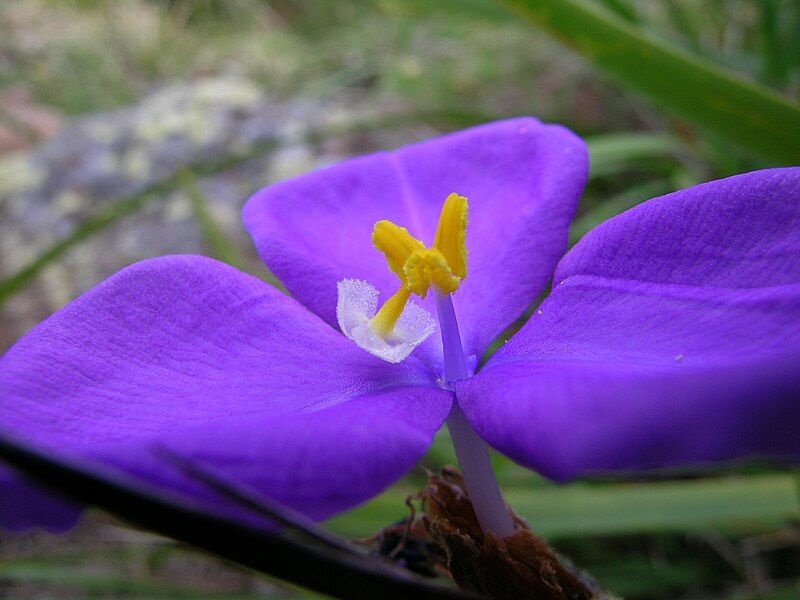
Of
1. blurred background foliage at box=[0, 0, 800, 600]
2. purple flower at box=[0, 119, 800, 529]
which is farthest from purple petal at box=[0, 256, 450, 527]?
blurred background foliage at box=[0, 0, 800, 600]

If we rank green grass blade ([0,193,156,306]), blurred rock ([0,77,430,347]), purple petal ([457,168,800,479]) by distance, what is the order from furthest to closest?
blurred rock ([0,77,430,347]) < green grass blade ([0,193,156,306]) < purple petal ([457,168,800,479])

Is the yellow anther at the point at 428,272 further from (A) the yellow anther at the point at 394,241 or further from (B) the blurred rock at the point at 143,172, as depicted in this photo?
(B) the blurred rock at the point at 143,172

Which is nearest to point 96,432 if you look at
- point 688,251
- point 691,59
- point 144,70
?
point 688,251

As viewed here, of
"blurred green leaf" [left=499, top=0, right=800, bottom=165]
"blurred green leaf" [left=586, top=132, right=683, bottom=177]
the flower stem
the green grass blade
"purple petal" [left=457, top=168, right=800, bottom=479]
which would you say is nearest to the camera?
"purple petal" [left=457, top=168, right=800, bottom=479]

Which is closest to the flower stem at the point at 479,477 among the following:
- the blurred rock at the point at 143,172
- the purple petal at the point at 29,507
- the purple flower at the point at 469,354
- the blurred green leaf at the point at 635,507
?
the purple flower at the point at 469,354

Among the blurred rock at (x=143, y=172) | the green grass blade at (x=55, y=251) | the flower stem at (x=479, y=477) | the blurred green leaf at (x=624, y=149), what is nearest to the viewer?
the flower stem at (x=479, y=477)

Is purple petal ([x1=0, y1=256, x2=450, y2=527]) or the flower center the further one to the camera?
the flower center

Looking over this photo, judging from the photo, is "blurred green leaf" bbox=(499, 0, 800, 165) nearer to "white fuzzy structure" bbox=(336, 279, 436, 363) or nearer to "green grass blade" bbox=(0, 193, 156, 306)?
"white fuzzy structure" bbox=(336, 279, 436, 363)
